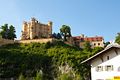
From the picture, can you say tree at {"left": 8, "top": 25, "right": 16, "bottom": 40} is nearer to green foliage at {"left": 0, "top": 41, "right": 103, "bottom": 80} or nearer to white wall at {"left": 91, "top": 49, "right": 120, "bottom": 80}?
green foliage at {"left": 0, "top": 41, "right": 103, "bottom": 80}

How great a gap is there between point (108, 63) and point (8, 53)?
2351 inches

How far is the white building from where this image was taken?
4949cm

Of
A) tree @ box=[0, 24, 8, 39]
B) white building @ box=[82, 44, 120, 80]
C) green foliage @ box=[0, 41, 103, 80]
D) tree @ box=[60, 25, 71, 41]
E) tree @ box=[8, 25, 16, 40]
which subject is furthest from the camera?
tree @ box=[60, 25, 71, 41]

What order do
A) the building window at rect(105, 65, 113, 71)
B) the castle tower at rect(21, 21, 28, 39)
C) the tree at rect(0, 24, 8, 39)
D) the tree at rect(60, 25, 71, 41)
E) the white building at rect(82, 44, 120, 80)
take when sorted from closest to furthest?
the white building at rect(82, 44, 120, 80), the building window at rect(105, 65, 113, 71), the tree at rect(0, 24, 8, 39), the tree at rect(60, 25, 71, 41), the castle tower at rect(21, 21, 28, 39)

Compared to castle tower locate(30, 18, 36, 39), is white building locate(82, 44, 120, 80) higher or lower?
lower

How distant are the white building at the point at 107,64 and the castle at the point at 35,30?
9077cm

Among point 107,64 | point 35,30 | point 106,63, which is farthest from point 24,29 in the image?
point 107,64

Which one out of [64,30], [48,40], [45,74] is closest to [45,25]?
[64,30]

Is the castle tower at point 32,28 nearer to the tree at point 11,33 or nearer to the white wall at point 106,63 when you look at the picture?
the tree at point 11,33

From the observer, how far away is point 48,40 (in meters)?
117

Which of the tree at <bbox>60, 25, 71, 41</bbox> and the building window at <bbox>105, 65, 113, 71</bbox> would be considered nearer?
the building window at <bbox>105, 65, 113, 71</bbox>

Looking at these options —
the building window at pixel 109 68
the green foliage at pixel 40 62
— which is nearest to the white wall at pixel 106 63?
the building window at pixel 109 68

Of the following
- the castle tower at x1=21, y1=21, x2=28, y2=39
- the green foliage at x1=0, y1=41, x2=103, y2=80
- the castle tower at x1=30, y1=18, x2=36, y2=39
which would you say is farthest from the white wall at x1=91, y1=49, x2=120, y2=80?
the castle tower at x1=21, y1=21, x2=28, y2=39

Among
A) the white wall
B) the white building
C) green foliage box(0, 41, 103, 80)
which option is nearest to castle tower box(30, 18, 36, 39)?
green foliage box(0, 41, 103, 80)
